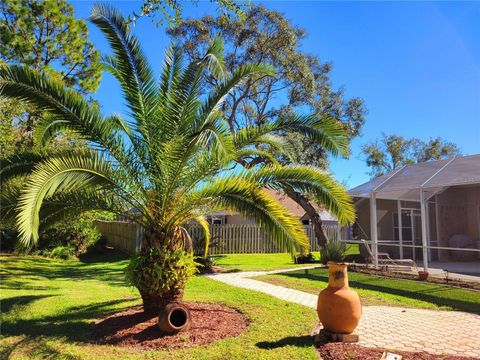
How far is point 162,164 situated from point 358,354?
4340 mm

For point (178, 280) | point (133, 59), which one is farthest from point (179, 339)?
point (133, 59)

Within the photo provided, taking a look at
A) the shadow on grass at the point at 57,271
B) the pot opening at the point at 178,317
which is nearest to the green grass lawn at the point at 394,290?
the pot opening at the point at 178,317

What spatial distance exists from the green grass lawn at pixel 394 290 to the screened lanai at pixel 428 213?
273cm

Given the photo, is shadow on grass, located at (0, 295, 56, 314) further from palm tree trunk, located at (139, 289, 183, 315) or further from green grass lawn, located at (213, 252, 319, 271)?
green grass lawn, located at (213, 252, 319, 271)

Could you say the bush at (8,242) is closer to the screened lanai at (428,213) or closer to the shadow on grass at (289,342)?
the screened lanai at (428,213)

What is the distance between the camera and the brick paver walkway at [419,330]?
625 cm

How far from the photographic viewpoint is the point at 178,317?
22.9 ft

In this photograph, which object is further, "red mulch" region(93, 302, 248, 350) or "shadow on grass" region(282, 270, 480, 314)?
"shadow on grass" region(282, 270, 480, 314)

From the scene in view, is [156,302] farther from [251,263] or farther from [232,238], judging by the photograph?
[232,238]

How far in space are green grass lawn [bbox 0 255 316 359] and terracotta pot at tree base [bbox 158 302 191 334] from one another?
68cm

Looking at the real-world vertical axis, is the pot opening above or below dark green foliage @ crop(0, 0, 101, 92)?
below

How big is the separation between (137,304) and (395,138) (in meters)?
42.8

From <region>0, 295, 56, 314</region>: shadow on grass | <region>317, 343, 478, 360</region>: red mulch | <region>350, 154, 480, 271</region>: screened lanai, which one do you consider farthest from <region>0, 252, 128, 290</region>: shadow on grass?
<region>350, 154, 480, 271</region>: screened lanai

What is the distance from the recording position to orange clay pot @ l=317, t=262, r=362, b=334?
6172mm
